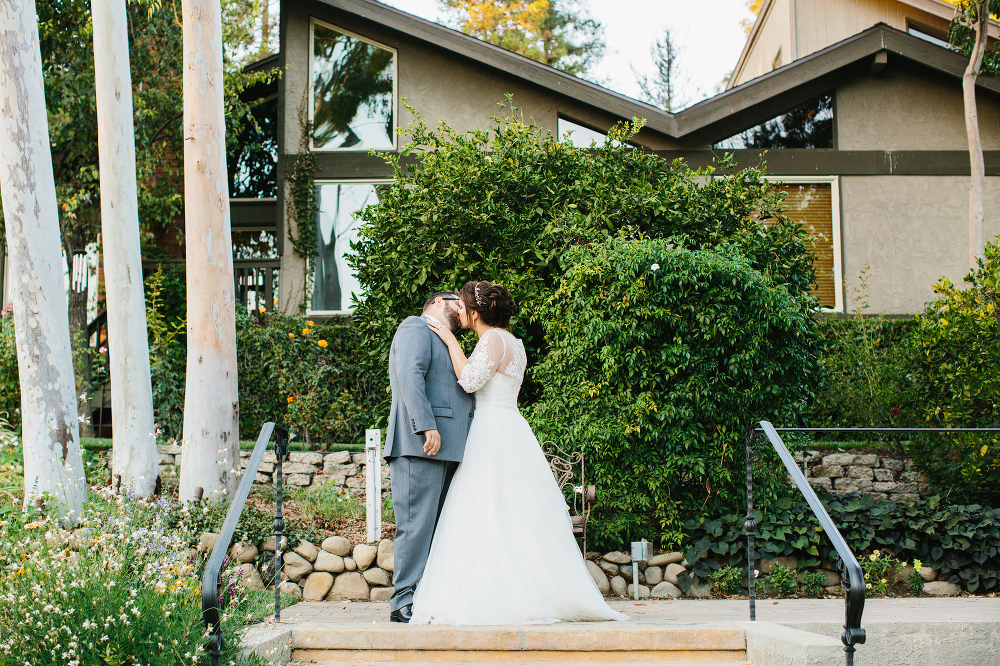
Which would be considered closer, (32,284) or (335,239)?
(32,284)

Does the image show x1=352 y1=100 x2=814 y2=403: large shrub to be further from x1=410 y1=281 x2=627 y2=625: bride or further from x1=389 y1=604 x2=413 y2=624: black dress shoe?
x1=389 y1=604 x2=413 y2=624: black dress shoe

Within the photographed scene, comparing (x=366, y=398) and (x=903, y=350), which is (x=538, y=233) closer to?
(x=366, y=398)

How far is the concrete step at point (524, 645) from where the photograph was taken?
4.10 metres

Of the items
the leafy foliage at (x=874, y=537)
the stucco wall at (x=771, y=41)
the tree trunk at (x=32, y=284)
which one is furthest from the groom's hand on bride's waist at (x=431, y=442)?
the stucco wall at (x=771, y=41)

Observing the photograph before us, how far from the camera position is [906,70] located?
11836 mm

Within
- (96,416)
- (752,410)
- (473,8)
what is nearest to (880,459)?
(752,410)

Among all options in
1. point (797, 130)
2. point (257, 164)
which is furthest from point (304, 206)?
point (797, 130)

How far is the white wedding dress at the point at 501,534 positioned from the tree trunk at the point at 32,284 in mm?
3122

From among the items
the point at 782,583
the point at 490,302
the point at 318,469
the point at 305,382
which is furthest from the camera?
the point at 305,382

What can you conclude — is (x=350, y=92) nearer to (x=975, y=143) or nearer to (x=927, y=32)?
(x=975, y=143)

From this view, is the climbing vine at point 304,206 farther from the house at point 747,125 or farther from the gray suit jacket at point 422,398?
the gray suit jacket at point 422,398

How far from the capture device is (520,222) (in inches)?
301

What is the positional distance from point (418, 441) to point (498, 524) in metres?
0.68

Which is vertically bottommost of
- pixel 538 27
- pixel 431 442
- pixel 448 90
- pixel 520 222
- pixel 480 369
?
pixel 431 442
